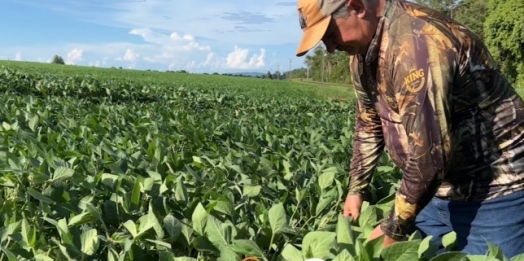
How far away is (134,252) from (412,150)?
1017 mm

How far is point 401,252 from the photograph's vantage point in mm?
1442

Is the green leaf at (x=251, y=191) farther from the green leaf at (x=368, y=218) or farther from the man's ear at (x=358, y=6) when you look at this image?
the man's ear at (x=358, y=6)

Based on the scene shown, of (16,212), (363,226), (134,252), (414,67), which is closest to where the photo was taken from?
(134,252)

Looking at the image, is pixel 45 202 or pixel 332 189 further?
pixel 332 189

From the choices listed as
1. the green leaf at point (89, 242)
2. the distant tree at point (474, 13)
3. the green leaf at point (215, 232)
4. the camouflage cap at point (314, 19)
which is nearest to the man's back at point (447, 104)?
the camouflage cap at point (314, 19)

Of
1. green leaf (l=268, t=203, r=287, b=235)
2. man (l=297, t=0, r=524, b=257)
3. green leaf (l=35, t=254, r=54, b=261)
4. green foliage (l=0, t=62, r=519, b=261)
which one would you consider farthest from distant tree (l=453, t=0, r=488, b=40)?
green leaf (l=35, t=254, r=54, b=261)

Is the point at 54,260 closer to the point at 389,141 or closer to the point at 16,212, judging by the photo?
the point at 16,212

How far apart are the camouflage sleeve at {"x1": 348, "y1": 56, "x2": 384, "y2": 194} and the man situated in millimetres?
228

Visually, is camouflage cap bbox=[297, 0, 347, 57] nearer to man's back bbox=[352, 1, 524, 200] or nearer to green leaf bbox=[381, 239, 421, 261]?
man's back bbox=[352, 1, 524, 200]

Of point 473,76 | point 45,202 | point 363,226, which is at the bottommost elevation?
point 363,226

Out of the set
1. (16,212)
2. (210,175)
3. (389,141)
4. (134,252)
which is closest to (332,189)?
(389,141)

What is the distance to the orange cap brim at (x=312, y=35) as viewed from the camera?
6.71 ft

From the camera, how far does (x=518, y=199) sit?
2.25 meters

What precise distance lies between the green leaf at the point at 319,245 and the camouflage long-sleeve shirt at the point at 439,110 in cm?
51
